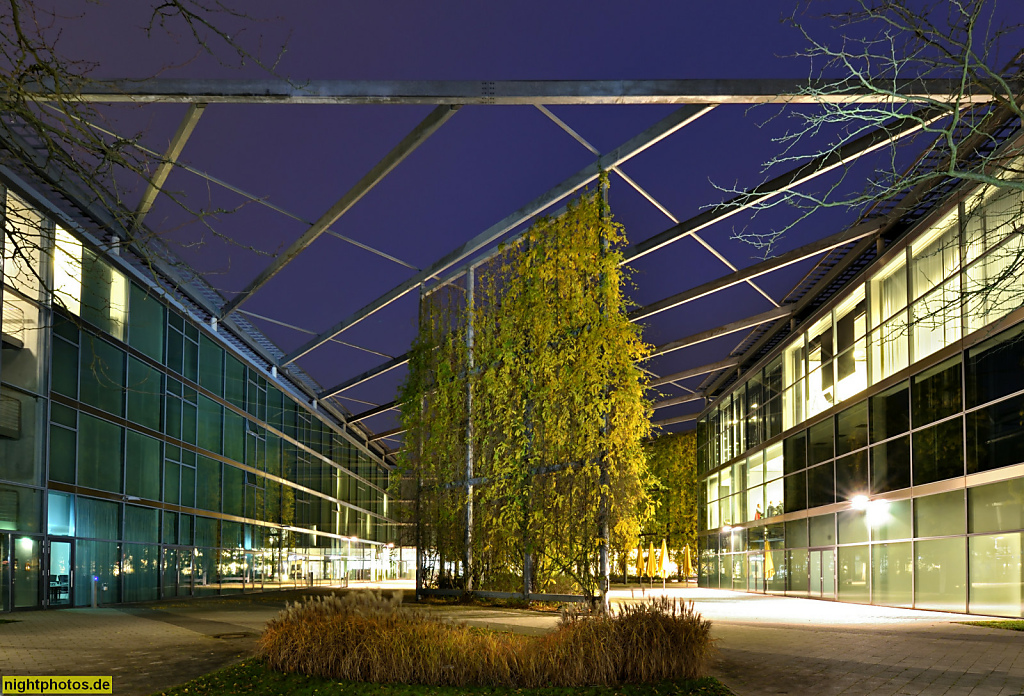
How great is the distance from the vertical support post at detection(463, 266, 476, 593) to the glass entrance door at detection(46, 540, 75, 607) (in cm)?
934

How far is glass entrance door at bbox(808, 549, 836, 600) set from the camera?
27625 millimetres

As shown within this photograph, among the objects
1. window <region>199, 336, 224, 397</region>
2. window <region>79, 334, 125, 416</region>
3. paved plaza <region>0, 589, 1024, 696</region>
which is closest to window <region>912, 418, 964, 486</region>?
paved plaza <region>0, 589, 1024, 696</region>

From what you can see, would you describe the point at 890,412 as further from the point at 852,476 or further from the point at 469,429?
the point at 469,429

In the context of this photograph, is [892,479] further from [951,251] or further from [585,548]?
[585,548]

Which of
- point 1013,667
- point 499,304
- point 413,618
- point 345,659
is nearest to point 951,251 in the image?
point 499,304

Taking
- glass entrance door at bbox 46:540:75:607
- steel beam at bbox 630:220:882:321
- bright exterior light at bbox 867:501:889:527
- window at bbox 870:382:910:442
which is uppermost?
steel beam at bbox 630:220:882:321

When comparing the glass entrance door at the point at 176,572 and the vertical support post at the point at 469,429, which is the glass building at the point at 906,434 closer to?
the vertical support post at the point at 469,429

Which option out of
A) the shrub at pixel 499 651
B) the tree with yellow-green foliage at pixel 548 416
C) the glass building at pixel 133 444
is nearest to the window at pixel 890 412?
the tree with yellow-green foliage at pixel 548 416

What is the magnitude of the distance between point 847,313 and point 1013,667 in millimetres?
17632

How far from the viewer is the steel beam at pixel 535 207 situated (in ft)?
52.6

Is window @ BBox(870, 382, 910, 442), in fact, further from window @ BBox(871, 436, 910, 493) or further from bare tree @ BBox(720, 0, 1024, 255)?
bare tree @ BBox(720, 0, 1024, 255)

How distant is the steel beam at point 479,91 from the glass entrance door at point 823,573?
17.4 meters

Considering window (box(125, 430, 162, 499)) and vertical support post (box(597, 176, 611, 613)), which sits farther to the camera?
window (box(125, 430, 162, 499))

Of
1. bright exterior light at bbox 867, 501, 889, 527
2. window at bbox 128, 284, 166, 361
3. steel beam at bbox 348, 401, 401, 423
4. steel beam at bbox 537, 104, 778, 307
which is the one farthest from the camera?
steel beam at bbox 348, 401, 401, 423
